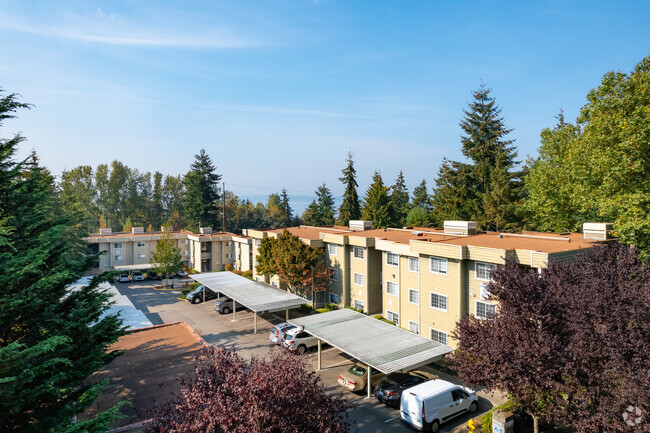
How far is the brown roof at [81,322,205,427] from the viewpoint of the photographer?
17047 millimetres

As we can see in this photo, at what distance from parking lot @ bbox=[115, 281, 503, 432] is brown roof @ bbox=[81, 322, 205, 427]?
3.61 metres

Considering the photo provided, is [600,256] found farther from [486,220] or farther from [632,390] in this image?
[486,220]

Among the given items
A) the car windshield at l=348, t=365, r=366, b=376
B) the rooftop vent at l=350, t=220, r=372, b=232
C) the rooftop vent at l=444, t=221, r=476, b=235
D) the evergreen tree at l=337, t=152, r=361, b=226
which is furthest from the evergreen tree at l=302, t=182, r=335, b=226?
the car windshield at l=348, t=365, r=366, b=376

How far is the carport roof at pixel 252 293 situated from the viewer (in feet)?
95.6

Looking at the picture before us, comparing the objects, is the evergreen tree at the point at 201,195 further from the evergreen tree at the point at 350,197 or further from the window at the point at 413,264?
the window at the point at 413,264

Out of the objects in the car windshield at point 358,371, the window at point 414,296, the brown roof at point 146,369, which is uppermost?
the window at point 414,296

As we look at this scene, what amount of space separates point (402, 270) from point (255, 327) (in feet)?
38.7

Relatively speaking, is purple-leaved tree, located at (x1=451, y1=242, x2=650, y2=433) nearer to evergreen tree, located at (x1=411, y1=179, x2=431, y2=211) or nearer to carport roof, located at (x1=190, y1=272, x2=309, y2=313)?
carport roof, located at (x1=190, y1=272, x2=309, y2=313)

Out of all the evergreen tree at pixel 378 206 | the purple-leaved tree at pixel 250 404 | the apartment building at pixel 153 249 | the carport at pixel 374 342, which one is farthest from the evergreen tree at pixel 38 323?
the evergreen tree at pixel 378 206

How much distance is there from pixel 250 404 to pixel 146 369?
1511 cm

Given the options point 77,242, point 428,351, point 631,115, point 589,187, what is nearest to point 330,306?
point 428,351

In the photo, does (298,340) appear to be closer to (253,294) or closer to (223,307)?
(253,294)

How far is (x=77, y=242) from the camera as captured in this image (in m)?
46.9

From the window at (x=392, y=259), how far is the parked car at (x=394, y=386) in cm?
1154
